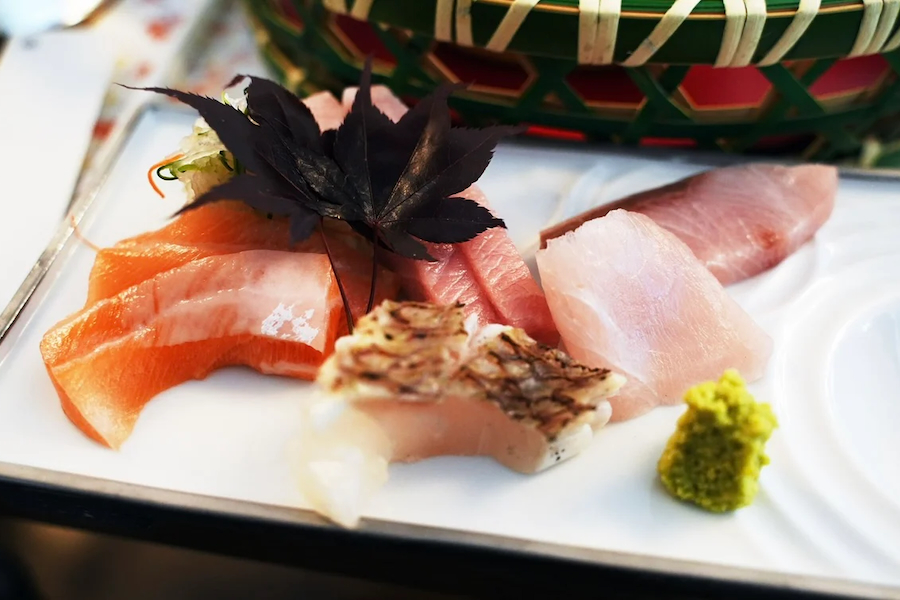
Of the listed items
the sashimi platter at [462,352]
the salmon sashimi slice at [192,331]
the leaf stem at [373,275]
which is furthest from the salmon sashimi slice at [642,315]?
the salmon sashimi slice at [192,331]

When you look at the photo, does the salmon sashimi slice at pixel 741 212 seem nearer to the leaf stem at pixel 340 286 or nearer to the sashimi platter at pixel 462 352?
the sashimi platter at pixel 462 352

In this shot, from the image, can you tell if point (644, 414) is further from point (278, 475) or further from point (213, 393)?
point (213, 393)

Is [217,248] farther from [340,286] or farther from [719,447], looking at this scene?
[719,447]

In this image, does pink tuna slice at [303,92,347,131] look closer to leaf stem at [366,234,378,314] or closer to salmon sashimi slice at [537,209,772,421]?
leaf stem at [366,234,378,314]

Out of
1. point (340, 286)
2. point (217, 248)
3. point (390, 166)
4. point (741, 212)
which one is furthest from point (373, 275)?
point (741, 212)

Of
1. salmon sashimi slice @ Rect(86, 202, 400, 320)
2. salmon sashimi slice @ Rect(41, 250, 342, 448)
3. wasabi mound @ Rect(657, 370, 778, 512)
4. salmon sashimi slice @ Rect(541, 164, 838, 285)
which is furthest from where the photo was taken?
salmon sashimi slice @ Rect(541, 164, 838, 285)

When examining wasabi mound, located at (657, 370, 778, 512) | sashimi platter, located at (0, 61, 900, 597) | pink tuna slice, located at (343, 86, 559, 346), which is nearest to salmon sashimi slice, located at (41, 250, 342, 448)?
sashimi platter, located at (0, 61, 900, 597)
